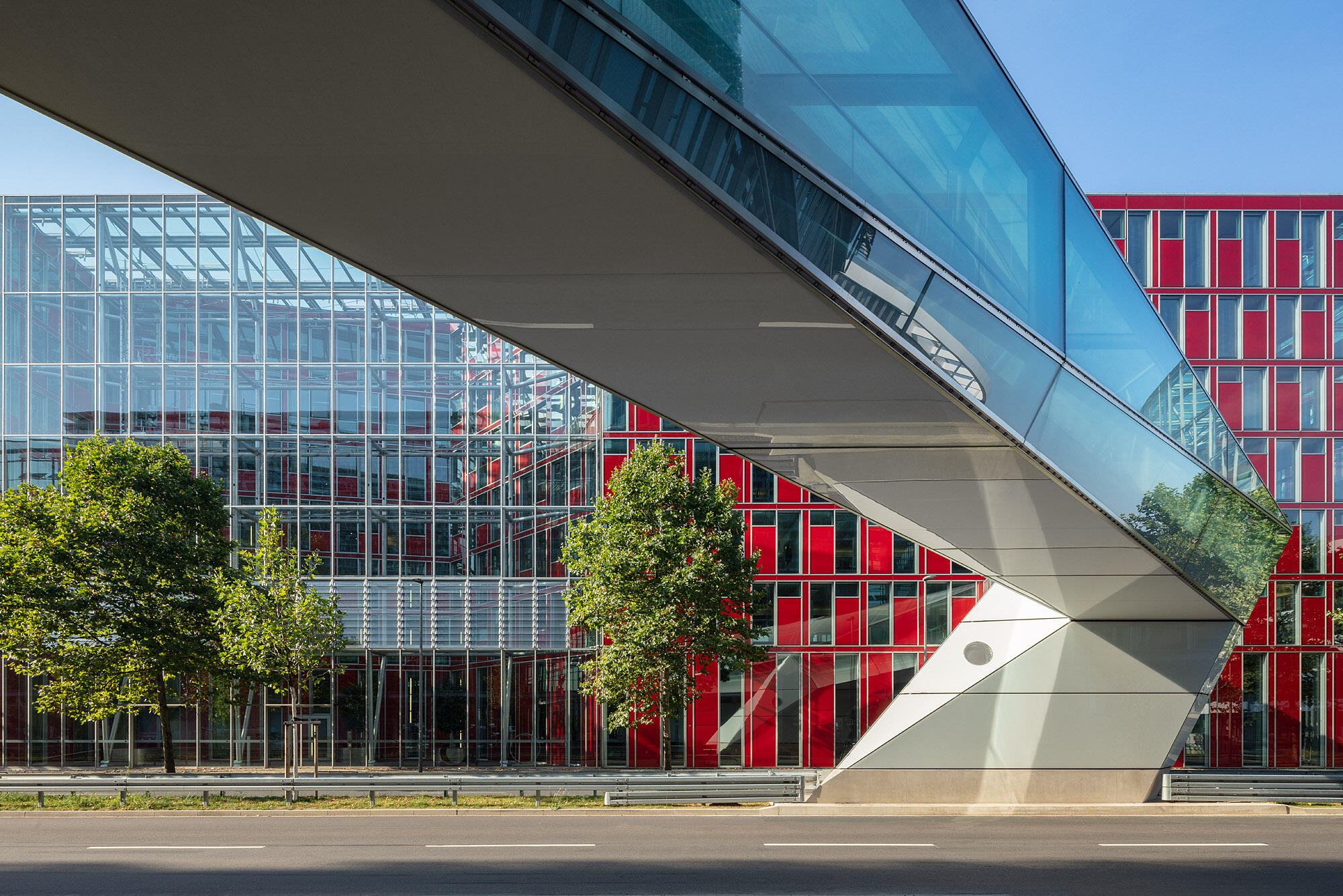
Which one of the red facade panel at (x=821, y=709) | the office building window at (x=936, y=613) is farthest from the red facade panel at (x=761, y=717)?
the office building window at (x=936, y=613)

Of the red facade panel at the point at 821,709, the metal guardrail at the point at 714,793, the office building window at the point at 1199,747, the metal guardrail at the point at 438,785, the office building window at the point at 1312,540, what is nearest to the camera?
the metal guardrail at the point at 714,793

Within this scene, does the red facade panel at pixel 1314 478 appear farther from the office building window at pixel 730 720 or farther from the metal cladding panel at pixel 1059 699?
the metal cladding panel at pixel 1059 699

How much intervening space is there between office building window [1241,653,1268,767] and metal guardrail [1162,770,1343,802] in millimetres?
15939

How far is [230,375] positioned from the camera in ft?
114

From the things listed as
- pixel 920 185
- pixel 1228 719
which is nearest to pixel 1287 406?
pixel 1228 719

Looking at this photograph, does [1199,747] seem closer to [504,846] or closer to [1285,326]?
[1285,326]

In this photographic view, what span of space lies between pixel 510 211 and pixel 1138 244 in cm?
3725

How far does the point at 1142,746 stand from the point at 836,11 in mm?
14870

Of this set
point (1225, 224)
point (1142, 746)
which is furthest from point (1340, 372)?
point (1142, 746)

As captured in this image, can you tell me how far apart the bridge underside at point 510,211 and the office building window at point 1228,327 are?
3048 cm

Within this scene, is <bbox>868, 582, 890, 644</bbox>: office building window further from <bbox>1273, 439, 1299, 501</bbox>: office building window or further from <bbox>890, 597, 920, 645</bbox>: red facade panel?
<bbox>1273, 439, 1299, 501</bbox>: office building window

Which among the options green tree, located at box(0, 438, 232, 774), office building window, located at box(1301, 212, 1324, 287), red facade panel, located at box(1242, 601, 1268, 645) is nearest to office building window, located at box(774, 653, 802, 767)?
red facade panel, located at box(1242, 601, 1268, 645)

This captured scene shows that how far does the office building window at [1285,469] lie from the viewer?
36750 millimetres

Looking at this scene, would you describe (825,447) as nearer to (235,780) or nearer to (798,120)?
(798,120)
